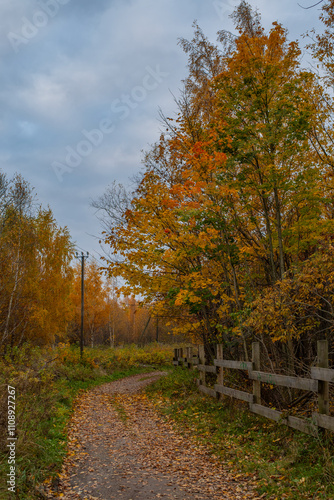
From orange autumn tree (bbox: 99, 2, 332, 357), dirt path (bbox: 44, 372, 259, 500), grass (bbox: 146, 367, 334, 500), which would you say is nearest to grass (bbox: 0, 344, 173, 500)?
dirt path (bbox: 44, 372, 259, 500)

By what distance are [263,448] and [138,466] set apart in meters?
1.97

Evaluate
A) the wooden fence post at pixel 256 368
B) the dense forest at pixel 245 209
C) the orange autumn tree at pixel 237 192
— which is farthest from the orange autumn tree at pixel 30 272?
the wooden fence post at pixel 256 368

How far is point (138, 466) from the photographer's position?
5.87m

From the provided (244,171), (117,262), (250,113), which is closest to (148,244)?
(117,262)

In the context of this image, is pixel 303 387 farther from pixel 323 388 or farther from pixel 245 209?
pixel 245 209

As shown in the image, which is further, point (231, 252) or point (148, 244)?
point (148, 244)

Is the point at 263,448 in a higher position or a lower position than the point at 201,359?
lower

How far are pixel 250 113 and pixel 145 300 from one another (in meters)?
5.93

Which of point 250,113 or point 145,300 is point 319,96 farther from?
point 145,300

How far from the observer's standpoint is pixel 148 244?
10.1m

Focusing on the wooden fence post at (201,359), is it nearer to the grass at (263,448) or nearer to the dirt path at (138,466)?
the grass at (263,448)

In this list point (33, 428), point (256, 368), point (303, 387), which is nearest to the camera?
point (303, 387)

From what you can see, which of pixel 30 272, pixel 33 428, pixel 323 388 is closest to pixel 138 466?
pixel 33 428

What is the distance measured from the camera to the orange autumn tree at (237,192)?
23.5ft
